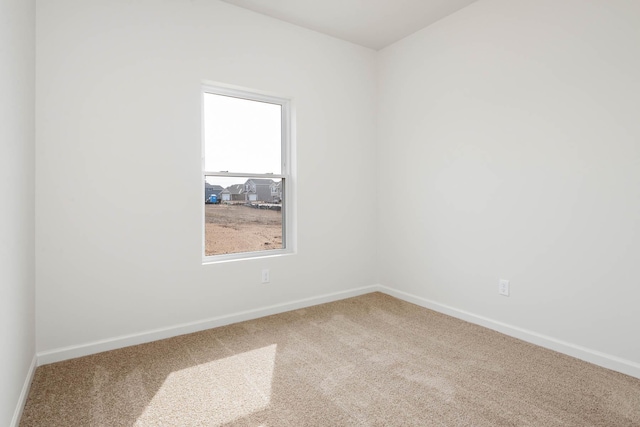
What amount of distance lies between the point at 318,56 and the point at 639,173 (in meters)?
2.68

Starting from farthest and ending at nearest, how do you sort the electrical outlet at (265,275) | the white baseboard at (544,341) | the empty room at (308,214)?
the electrical outlet at (265,275) → the white baseboard at (544,341) → the empty room at (308,214)

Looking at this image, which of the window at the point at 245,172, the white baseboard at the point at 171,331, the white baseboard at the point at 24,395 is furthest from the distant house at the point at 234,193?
the white baseboard at the point at 24,395

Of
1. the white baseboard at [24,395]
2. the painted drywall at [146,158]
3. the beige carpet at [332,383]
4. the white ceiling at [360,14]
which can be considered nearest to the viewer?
the white baseboard at [24,395]

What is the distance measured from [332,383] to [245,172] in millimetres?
1925

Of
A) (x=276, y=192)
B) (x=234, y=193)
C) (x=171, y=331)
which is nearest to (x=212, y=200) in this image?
(x=234, y=193)

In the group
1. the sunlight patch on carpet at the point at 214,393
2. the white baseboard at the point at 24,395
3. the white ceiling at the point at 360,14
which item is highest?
the white ceiling at the point at 360,14

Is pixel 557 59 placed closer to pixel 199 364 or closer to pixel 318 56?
pixel 318 56

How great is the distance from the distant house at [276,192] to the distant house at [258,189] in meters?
0.03

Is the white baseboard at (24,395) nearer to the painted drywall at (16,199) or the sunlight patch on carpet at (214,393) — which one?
the painted drywall at (16,199)

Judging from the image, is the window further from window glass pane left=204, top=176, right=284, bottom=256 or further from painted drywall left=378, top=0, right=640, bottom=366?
painted drywall left=378, top=0, right=640, bottom=366

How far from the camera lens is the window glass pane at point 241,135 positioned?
3025 mm

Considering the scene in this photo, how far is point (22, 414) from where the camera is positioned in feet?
5.66

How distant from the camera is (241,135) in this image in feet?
10.4

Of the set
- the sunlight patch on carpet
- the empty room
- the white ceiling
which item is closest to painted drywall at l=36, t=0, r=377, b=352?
the empty room
